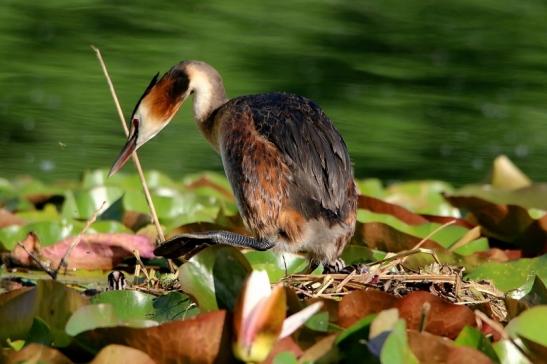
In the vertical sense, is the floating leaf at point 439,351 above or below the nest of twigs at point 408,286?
above

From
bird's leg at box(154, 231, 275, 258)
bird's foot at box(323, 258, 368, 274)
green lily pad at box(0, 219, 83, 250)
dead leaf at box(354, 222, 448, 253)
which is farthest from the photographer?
green lily pad at box(0, 219, 83, 250)

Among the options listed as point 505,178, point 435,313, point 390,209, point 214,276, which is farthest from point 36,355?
point 505,178

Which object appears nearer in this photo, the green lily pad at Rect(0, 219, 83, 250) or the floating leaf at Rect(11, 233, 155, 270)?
the floating leaf at Rect(11, 233, 155, 270)

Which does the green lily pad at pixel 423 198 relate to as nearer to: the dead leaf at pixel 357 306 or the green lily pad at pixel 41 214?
the green lily pad at pixel 41 214

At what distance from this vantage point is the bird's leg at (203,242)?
284 centimetres

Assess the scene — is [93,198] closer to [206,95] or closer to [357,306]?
[206,95]

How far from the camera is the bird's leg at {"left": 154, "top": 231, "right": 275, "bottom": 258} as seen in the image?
9.33 ft

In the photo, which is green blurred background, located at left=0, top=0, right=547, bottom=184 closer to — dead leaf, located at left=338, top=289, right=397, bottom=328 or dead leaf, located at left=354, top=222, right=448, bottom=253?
dead leaf, located at left=354, top=222, right=448, bottom=253

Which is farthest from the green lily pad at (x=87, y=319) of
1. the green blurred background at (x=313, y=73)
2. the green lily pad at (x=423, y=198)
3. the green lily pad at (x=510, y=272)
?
the green blurred background at (x=313, y=73)

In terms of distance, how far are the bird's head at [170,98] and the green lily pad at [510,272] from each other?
1141 mm

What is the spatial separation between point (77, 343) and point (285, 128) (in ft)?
3.90

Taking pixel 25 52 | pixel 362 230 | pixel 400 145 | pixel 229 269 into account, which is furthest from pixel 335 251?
pixel 25 52

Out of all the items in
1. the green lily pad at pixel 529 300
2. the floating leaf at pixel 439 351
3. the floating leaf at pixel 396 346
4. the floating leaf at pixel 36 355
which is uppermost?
the floating leaf at pixel 396 346

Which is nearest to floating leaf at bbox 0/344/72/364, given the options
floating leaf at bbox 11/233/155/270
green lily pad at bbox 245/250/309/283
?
green lily pad at bbox 245/250/309/283
